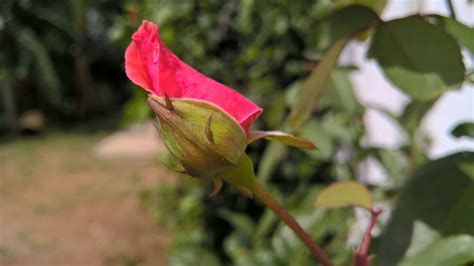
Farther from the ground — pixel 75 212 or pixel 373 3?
pixel 373 3

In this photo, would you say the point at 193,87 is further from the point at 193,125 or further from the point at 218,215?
the point at 218,215

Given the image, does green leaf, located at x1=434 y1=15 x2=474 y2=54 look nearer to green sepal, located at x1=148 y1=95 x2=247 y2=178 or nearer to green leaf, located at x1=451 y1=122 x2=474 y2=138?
green leaf, located at x1=451 y1=122 x2=474 y2=138

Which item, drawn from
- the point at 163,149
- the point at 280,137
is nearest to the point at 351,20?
the point at 280,137

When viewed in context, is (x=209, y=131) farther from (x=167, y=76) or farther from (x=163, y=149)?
(x=163, y=149)

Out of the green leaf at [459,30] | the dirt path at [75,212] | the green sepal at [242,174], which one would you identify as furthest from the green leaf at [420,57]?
the dirt path at [75,212]

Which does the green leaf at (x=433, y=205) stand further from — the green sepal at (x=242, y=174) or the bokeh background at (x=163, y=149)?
the green sepal at (x=242, y=174)

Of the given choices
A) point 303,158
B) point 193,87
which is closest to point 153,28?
point 193,87

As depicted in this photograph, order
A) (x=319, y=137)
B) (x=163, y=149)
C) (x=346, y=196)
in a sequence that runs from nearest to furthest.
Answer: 1. (x=346, y=196)
2. (x=319, y=137)
3. (x=163, y=149)
